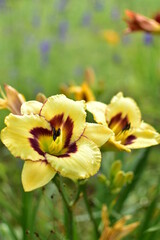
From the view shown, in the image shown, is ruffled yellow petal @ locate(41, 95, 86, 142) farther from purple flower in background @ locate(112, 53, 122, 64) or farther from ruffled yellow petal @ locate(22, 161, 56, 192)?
purple flower in background @ locate(112, 53, 122, 64)

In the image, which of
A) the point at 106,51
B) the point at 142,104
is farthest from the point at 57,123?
the point at 106,51

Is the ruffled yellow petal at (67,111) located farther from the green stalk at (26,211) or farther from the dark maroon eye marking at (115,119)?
the green stalk at (26,211)

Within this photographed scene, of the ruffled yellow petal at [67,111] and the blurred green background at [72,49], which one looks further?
the blurred green background at [72,49]

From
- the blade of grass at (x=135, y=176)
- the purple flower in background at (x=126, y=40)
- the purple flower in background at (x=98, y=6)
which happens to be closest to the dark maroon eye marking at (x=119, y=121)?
the blade of grass at (x=135, y=176)

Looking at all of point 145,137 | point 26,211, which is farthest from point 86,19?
point 145,137

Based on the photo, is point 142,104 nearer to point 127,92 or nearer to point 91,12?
point 127,92
